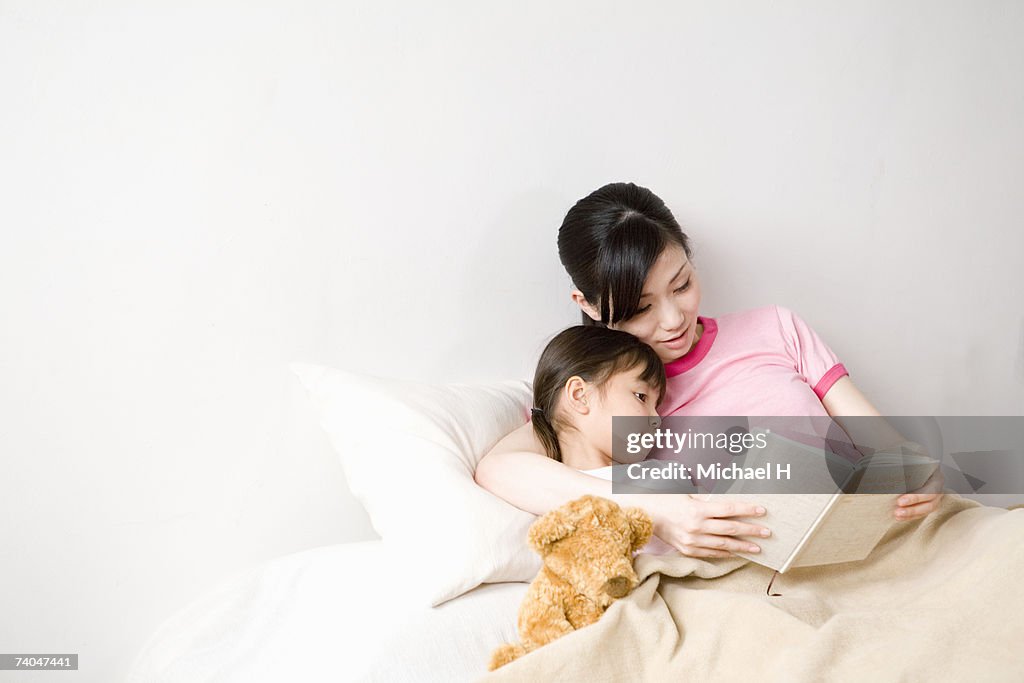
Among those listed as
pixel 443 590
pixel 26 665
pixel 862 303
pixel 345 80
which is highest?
pixel 345 80

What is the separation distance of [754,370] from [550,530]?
0.67m

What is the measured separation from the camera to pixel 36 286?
4.29 ft

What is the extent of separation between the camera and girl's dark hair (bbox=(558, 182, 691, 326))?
1449 mm

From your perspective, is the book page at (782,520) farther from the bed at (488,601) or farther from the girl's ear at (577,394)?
the girl's ear at (577,394)

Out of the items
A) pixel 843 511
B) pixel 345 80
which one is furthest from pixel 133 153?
pixel 843 511

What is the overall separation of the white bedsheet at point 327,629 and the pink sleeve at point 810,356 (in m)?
0.71

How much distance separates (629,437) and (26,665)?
1.00 metres

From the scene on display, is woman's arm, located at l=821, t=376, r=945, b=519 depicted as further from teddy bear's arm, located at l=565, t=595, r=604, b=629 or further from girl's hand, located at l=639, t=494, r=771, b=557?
teddy bear's arm, located at l=565, t=595, r=604, b=629

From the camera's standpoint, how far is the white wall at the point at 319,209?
4.34ft

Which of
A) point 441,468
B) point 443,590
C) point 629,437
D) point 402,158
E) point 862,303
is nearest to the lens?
point 443,590

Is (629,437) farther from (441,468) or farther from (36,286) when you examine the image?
(36,286)

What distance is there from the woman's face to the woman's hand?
462 mm

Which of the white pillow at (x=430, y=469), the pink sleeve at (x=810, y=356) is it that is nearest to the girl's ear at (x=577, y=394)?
the white pillow at (x=430, y=469)

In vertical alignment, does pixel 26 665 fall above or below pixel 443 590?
below
